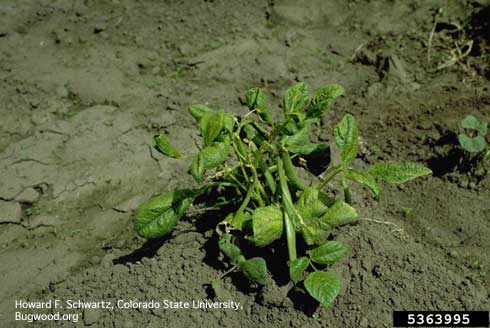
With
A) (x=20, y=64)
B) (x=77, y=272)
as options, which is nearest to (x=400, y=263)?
(x=77, y=272)

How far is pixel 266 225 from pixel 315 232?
181 millimetres

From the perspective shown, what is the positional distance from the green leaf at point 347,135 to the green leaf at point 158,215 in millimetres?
618

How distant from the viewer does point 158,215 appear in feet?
6.62

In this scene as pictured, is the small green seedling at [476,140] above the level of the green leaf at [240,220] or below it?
above

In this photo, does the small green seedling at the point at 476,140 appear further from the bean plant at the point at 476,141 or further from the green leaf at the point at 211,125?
the green leaf at the point at 211,125

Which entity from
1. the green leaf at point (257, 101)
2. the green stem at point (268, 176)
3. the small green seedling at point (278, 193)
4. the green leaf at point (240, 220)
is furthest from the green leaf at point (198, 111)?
the green leaf at point (240, 220)

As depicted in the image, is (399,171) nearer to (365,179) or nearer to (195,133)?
(365,179)

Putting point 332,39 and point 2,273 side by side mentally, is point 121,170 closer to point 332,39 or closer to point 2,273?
point 2,273

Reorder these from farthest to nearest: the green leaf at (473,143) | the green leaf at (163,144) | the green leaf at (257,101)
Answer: the green leaf at (473,143) → the green leaf at (257,101) → the green leaf at (163,144)

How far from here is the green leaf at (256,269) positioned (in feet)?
6.34

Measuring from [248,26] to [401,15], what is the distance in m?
0.93

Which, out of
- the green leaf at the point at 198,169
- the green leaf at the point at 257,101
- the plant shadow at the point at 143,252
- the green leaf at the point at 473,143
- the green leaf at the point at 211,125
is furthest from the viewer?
the green leaf at the point at 473,143

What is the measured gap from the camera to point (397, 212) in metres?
2.42

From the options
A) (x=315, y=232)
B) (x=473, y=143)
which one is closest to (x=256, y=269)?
(x=315, y=232)
